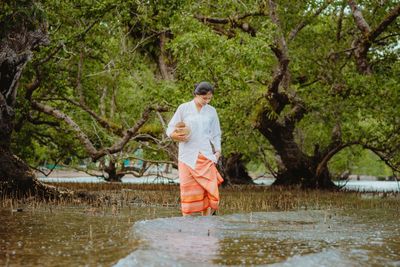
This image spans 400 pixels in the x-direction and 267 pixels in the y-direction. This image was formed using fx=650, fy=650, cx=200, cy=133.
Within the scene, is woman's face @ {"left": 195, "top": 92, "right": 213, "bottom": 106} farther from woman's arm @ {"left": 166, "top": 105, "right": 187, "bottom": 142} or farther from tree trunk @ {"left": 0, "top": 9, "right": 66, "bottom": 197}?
tree trunk @ {"left": 0, "top": 9, "right": 66, "bottom": 197}

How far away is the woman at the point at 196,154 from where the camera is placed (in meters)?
8.77

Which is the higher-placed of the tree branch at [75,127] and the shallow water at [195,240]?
the tree branch at [75,127]

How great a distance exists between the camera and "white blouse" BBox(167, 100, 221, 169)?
8.78 m

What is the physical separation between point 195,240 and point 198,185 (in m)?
2.31

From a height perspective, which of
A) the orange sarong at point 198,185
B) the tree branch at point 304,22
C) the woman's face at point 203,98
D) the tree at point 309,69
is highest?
the tree branch at point 304,22

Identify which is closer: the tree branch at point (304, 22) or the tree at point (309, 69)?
the tree at point (309, 69)

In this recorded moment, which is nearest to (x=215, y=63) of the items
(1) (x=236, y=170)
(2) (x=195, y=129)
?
(2) (x=195, y=129)

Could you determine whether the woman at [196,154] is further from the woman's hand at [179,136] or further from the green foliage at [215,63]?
the green foliage at [215,63]

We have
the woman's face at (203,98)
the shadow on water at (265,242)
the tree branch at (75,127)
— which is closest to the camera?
the shadow on water at (265,242)

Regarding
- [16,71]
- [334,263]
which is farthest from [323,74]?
[334,263]

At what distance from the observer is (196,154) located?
28.9 feet

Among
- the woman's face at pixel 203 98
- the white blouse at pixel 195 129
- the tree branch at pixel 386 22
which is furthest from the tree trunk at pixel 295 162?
the woman's face at pixel 203 98

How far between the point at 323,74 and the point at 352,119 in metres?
1.71

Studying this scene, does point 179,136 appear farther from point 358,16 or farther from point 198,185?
point 358,16
